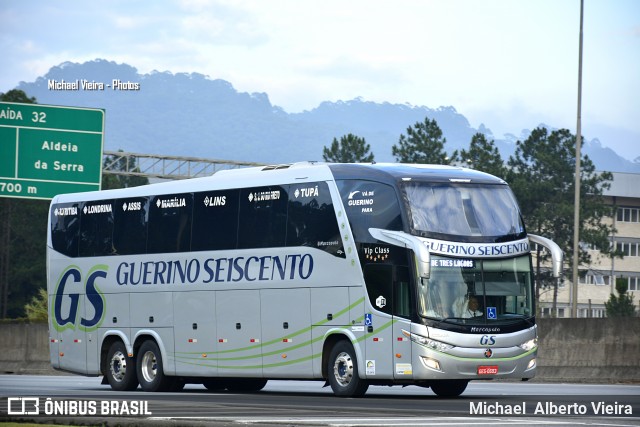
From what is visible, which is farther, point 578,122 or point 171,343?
point 578,122

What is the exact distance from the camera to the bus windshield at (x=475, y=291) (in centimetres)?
2389

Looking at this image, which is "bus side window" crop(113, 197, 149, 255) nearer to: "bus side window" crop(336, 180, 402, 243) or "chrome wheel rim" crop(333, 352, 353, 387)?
"bus side window" crop(336, 180, 402, 243)

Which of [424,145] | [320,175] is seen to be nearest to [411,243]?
[320,175]

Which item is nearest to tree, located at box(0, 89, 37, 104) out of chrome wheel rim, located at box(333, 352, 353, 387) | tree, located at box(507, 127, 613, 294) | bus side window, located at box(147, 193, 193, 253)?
tree, located at box(507, 127, 613, 294)

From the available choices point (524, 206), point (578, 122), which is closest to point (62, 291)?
point (578, 122)

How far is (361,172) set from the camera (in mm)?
25125

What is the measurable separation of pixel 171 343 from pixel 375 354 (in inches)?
244

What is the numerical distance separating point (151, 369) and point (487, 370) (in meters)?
8.26

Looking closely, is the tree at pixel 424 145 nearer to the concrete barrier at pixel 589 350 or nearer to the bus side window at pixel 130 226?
the concrete barrier at pixel 589 350

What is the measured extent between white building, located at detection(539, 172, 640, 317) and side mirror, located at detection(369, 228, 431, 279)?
307 ft

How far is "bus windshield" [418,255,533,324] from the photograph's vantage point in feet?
78.4

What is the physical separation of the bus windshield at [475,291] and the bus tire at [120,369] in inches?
322

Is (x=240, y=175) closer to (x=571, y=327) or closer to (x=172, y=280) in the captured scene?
(x=172, y=280)

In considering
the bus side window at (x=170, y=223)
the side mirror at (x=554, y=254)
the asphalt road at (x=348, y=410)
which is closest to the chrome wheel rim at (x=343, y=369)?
the asphalt road at (x=348, y=410)
